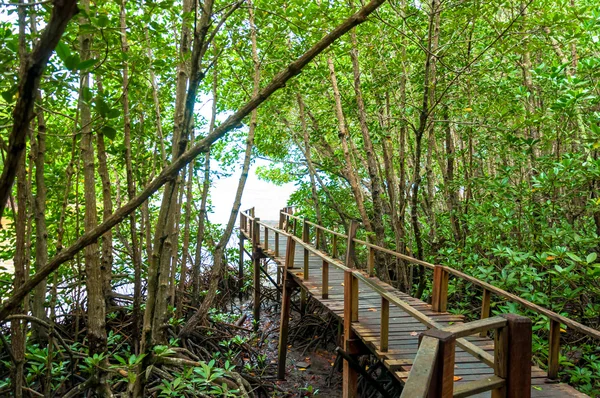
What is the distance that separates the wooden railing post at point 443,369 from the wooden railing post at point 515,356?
536 mm

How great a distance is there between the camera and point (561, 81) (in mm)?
4594

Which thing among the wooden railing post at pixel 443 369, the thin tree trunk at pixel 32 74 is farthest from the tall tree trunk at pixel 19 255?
the wooden railing post at pixel 443 369

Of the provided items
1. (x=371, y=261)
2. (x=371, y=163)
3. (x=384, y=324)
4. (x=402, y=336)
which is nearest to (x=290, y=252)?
(x=371, y=261)

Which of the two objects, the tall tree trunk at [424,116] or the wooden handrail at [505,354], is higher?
the tall tree trunk at [424,116]

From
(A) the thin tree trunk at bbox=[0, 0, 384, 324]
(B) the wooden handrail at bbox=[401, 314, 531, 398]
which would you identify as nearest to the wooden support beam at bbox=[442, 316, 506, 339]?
(B) the wooden handrail at bbox=[401, 314, 531, 398]

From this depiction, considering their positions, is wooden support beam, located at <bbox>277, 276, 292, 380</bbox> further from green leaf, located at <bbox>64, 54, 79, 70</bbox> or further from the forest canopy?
green leaf, located at <bbox>64, 54, 79, 70</bbox>

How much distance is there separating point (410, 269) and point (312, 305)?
269cm

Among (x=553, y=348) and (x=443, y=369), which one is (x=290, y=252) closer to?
(x=553, y=348)

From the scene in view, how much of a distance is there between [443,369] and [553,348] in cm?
257

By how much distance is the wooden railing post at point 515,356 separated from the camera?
2.21 meters

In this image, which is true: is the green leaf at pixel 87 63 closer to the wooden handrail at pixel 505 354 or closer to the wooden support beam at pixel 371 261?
the wooden handrail at pixel 505 354

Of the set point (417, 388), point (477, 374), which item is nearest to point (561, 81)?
point (477, 374)

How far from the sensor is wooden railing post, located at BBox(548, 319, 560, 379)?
3.69 metres

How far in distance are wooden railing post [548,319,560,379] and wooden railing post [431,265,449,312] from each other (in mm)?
1686
